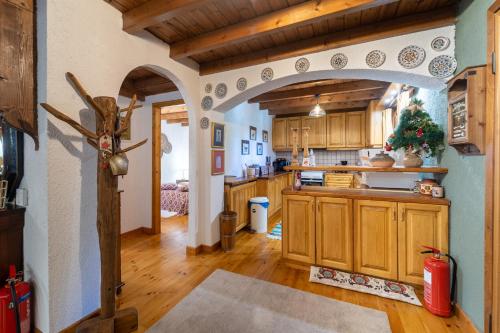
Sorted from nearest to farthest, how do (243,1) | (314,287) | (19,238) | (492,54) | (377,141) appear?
(492,54) → (19,238) → (243,1) → (314,287) → (377,141)

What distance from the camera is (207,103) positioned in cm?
297

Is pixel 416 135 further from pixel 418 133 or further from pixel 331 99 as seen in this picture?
pixel 331 99

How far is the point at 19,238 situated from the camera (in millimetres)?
1572

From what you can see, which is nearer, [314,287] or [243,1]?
[243,1]

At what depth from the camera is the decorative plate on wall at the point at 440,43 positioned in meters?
1.91

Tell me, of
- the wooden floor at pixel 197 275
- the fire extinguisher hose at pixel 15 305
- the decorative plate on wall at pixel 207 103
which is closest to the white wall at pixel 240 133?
the decorative plate on wall at pixel 207 103

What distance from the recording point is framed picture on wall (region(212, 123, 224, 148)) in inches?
120

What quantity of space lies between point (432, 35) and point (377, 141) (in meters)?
3.19

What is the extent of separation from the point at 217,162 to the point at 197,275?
149cm

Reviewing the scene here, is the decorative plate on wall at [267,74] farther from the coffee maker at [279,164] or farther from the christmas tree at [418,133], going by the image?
the coffee maker at [279,164]

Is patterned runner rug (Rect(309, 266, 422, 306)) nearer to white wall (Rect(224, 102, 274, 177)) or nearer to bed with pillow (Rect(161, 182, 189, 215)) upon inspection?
white wall (Rect(224, 102, 274, 177))

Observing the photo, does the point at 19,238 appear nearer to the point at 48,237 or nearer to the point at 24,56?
the point at 48,237

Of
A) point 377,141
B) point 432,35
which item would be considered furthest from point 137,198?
point 377,141

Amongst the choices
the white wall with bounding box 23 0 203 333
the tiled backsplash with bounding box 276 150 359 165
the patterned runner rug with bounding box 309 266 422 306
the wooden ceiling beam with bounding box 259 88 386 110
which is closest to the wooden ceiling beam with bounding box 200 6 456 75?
the white wall with bounding box 23 0 203 333
